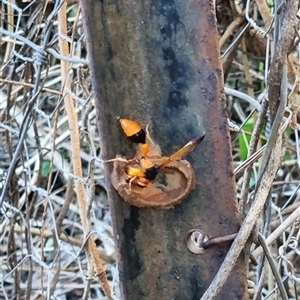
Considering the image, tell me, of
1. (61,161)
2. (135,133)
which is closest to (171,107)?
(135,133)

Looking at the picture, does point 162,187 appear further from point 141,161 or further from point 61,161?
point 61,161

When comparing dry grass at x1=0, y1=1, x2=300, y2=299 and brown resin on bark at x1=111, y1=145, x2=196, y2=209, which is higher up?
brown resin on bark at x1=111, y1=145, x2=196, y2=209

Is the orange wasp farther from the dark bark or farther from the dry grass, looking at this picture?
the dry grass

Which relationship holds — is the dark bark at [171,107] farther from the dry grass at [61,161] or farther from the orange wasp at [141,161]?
the dry grass at [61,161]

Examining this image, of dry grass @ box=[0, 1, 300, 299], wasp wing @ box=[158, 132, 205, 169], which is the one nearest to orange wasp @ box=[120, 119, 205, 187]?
wasp wing @ box=[158, 132, 205, 169]

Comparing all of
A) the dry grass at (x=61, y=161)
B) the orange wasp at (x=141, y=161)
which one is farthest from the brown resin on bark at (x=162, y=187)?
the dry grass at (x=61, y=161)

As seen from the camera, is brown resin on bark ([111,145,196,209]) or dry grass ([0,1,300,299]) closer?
brown resin on bark ([111,145,196,209])

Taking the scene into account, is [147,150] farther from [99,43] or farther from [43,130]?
[43,130]

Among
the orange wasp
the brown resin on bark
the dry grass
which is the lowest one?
the dry grass
